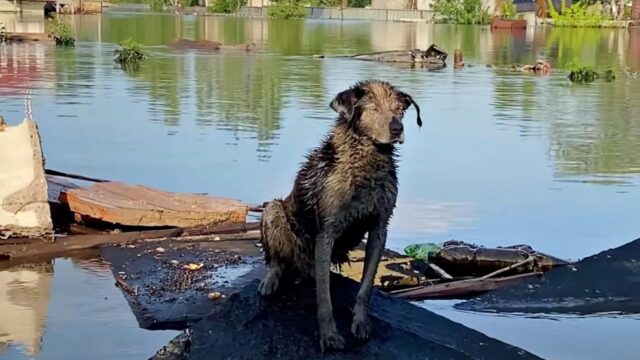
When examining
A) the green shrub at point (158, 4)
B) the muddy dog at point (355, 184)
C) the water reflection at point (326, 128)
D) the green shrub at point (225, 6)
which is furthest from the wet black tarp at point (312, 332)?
the green shrub at point (158, 4)

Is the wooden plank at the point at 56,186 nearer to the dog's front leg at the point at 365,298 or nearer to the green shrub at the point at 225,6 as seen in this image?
the dog's front leg at the point at 365,298

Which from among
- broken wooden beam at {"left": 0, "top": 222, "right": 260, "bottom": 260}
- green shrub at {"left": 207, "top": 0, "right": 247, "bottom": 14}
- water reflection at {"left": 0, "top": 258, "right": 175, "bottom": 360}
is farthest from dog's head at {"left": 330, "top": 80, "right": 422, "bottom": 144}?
green shrub at {"left": 207, "top": 0, "right": 247, "bottom": 14}

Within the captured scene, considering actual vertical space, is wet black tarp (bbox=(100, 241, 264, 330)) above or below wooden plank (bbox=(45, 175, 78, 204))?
below

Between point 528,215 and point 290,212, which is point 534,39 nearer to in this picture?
point 528,215

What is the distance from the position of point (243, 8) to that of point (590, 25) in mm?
37317

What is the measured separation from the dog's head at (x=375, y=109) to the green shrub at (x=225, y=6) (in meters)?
104

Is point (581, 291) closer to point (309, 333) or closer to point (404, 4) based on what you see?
point (309, 333)

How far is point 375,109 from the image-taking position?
5.45 meters

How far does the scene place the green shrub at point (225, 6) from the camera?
107562mm

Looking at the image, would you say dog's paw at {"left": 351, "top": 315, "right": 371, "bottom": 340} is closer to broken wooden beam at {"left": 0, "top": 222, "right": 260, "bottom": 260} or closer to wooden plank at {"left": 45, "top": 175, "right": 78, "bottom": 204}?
broken wooden beam at {"left": 0, "top": 222, "right": 260, "bottom": 260}

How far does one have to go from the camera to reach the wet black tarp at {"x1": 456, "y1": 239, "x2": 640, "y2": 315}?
8922 mm

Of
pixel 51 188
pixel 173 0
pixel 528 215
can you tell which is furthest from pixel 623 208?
pixel 173 0

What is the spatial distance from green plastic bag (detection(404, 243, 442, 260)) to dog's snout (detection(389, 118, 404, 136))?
4.98 metres

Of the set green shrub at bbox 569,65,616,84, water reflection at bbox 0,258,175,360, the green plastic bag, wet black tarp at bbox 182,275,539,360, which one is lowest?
water reflection at bbox 0,258,175,360
